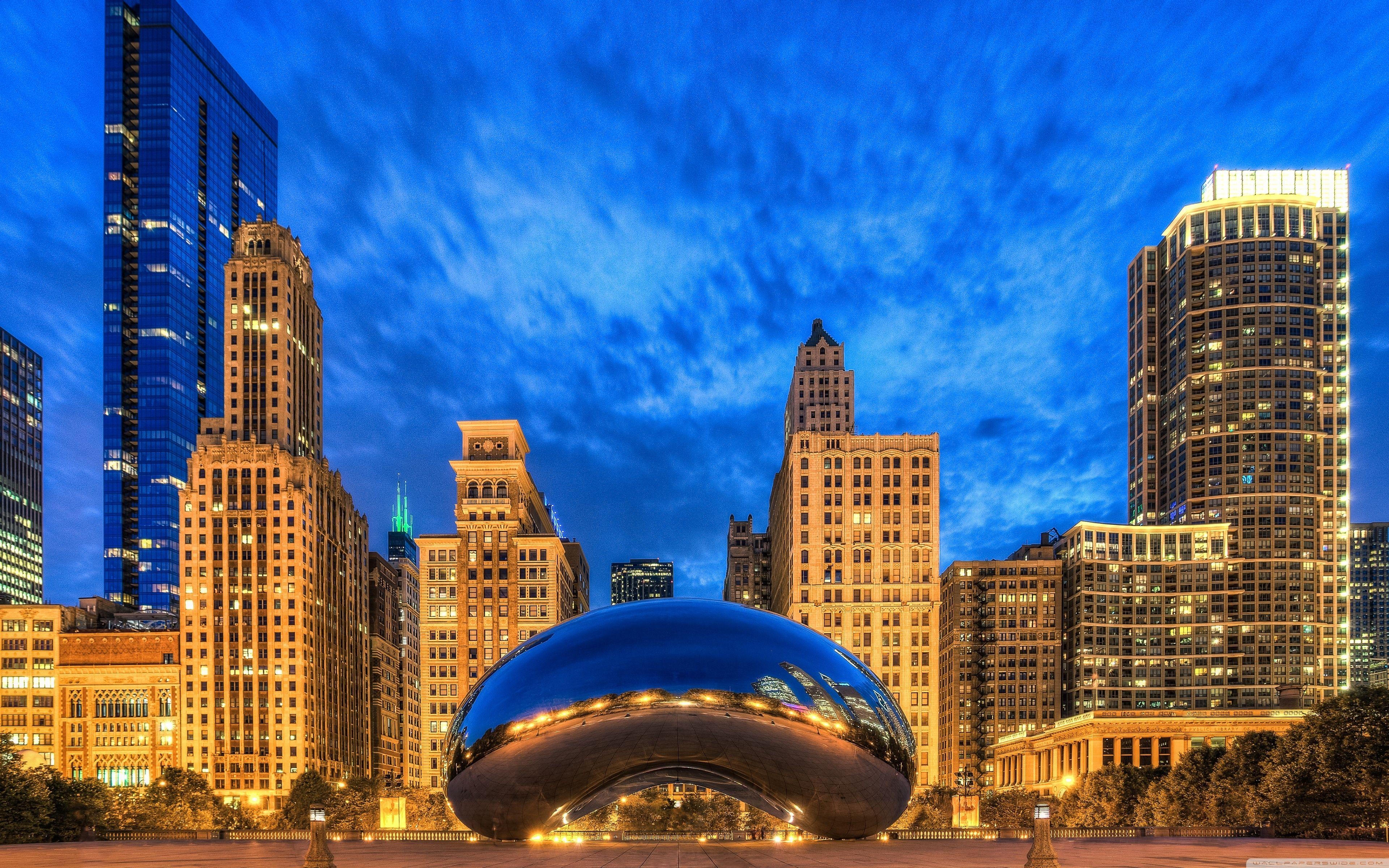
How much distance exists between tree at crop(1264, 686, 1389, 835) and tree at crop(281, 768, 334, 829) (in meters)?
73.2

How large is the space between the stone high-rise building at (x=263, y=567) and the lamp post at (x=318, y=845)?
111 metres

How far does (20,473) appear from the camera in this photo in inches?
6978

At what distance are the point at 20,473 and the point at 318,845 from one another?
197 metres

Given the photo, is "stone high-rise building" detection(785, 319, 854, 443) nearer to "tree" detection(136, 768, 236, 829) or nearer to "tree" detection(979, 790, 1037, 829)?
"tree" detection(979, 790, 1037, 829)

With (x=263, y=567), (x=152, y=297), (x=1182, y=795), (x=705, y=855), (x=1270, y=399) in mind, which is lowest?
(x=1182, y=795)

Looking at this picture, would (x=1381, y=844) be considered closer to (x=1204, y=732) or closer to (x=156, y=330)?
(x=1204, y=732)

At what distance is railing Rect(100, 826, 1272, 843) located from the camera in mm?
34562

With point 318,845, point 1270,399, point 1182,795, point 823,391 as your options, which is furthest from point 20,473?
point 1270,399

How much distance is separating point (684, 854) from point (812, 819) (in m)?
3.73

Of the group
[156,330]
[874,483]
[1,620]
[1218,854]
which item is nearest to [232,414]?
[1,620]

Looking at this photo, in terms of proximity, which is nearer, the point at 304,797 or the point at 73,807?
the point at 73,807

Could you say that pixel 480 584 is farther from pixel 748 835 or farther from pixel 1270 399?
pixel 1270 399

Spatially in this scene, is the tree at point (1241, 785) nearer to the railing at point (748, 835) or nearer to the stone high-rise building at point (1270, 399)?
the railing at point (748, 835)

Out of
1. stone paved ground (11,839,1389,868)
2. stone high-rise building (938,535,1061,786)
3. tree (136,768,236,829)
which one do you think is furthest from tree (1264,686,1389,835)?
stone high-rise building (938,535,1061,786)
